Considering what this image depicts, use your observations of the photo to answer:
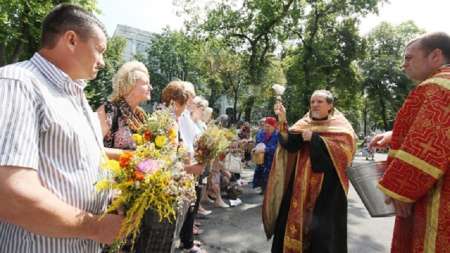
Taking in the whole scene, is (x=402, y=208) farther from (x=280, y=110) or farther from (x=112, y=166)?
(x=280, y=110)

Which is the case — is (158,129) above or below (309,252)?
above

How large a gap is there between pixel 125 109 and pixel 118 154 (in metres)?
1.13

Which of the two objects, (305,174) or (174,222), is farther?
(305,174)

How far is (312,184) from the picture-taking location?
467 centimetres

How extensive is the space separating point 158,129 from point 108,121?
0.60 metres

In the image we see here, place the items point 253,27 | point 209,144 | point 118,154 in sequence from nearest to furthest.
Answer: point 118,154, point 209,144, point 253,27

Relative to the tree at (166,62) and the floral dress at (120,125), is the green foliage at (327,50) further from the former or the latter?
the tree at (166,62)

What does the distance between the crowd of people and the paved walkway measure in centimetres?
111

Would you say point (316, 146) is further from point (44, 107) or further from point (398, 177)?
point (44, 107)

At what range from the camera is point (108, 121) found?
3383 mm

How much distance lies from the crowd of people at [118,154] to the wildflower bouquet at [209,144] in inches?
4.6

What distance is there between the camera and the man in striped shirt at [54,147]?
4.14 feet

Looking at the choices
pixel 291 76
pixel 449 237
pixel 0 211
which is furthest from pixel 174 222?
pixel 291 76

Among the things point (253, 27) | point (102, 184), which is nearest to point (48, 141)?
point (102, 184)
